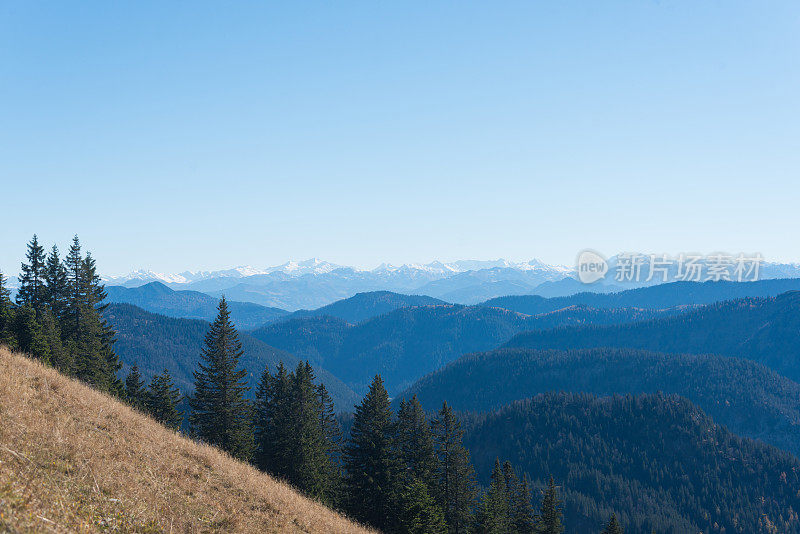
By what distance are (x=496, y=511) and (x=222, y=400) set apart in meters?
27.6

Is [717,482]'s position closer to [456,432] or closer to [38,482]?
[456,432]

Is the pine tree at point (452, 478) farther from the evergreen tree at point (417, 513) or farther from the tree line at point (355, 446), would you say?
the evergreen tree at point (417, 513)

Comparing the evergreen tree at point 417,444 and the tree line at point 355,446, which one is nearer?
the tree line at point 355,446

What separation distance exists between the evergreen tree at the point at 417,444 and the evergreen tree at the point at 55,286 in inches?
1658

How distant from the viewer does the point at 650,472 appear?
18800cm

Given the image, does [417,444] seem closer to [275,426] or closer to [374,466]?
[374,466]

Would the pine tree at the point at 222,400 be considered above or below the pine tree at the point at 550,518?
above

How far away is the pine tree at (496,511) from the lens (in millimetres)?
41281

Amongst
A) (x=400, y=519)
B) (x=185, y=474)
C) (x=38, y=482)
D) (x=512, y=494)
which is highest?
(x=38, y=482)

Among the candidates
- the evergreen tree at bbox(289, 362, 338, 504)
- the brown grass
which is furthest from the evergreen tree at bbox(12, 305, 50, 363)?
the brown grass

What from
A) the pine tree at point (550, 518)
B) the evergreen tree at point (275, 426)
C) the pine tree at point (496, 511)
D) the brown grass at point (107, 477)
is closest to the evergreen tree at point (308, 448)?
the evergreen tree at point (275, 426)

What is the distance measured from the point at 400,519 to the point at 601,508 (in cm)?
17135

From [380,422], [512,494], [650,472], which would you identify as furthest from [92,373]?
[650,472]

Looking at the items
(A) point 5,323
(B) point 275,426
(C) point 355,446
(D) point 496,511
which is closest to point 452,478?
(D) point 496,511
